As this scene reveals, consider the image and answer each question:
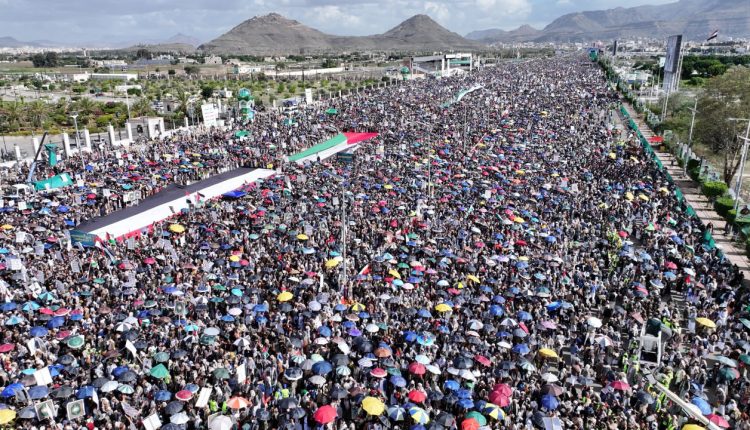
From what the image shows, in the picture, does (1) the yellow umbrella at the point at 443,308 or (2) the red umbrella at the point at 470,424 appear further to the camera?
(1) the yellow umbrella at the point at 443,308

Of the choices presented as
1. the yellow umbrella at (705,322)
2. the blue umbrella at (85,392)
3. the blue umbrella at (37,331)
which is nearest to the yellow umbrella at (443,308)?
the yellow umbrella at (705,322)

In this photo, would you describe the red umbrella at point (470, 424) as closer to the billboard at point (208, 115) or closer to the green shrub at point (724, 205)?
the green shrub at point (724, 205)

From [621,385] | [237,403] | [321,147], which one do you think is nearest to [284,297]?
[237,403]

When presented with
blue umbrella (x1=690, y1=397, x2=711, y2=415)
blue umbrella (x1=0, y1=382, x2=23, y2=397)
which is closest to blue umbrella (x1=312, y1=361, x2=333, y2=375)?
blue umbrella (x1=0, y1=382, x2=23, y2=397)

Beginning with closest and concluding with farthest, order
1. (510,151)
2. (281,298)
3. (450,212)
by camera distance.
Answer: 1. (281,298)
2. (450,212)
3. (510,151)

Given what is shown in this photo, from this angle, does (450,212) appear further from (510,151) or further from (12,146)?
(12,146)

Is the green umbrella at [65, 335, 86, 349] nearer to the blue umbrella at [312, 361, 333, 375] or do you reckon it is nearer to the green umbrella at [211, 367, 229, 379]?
the green umbrella at [211, 367, 229, 379]

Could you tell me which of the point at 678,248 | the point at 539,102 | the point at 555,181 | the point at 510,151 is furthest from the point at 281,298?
the point at 539,102

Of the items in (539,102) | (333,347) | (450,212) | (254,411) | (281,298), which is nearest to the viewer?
(254,411)
